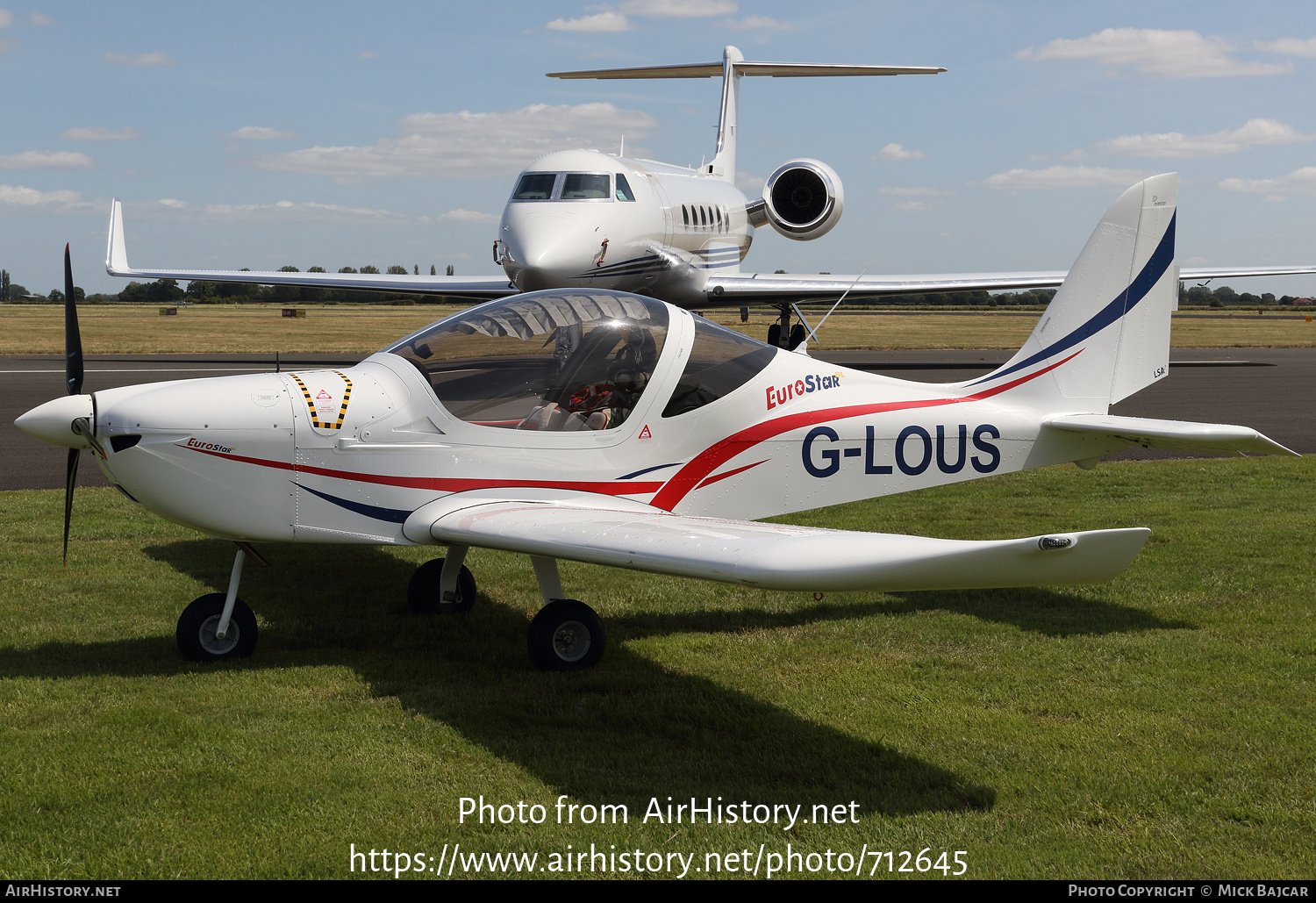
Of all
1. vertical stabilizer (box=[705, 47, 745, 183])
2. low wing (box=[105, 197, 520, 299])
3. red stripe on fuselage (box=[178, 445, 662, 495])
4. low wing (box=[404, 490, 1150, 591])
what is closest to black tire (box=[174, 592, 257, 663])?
red stripe on fuselage (box=[178, 445, 662, 495])

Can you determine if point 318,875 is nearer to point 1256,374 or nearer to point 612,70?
point 1256,374

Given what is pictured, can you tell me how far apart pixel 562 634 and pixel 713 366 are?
1.84 meters

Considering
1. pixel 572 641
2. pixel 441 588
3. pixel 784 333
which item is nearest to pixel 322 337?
pixel 784 333

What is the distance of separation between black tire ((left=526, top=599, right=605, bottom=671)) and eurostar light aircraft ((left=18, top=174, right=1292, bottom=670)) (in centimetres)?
1

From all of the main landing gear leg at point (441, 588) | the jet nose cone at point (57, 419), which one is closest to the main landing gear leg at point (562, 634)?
the main landing gear leg at point (441, 588)

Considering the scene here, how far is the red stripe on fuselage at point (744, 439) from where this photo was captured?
20.8 ft

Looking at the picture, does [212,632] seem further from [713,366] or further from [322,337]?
[322,337]

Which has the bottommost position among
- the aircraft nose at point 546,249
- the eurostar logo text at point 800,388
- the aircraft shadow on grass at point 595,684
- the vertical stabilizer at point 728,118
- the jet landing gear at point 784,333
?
the aircraft shadow on grass at point 595,684

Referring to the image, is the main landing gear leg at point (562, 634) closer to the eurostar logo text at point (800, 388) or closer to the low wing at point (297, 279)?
the eurostar logo text at point (800, 388)

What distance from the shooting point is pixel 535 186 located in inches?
804

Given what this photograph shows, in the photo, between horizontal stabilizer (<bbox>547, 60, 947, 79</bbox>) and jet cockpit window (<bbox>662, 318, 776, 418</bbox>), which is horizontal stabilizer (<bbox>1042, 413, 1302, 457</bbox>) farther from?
horizontal stabilizer (<bbox>547, 60, 947, 79</bbox>)

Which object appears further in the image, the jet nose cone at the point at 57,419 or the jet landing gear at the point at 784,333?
the jet landing gear at the point at 784,333

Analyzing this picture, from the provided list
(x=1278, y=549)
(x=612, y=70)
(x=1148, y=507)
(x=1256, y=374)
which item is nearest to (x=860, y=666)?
(x=1278, y=549)

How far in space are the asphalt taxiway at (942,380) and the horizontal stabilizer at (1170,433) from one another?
7.71 metres
